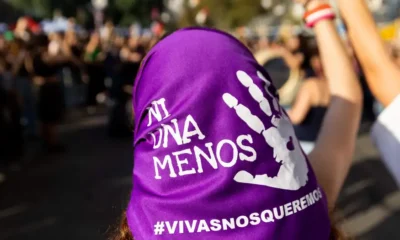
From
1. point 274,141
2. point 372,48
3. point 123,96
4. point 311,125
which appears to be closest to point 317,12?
point 372,48

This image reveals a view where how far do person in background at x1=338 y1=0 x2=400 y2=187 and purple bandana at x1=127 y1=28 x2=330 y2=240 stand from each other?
1.38 feet

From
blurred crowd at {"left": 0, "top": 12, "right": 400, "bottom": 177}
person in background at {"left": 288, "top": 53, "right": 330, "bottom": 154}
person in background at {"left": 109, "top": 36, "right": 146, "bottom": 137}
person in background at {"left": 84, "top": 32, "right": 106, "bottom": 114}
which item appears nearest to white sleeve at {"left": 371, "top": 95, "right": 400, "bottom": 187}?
person in background at {"left": 288, "top": 53, "right": 330, "bottom": 154}

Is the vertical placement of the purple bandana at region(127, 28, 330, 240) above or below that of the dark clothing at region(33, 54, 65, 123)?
above

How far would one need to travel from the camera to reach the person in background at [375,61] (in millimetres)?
1246

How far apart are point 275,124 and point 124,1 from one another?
215 feet

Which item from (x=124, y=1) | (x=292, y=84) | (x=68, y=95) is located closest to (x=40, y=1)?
(x=124, y=1)

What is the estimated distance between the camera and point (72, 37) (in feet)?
38.0

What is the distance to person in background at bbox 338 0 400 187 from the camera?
Answer: 125 cm

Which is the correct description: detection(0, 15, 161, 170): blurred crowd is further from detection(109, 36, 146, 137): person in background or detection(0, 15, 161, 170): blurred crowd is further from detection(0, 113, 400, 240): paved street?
detection(0, 113, 400, 240): paved street

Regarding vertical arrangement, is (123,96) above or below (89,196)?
below

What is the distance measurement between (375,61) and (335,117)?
0.20 metres

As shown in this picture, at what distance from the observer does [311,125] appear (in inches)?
153

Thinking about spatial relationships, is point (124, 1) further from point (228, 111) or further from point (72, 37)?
point (228, 111)

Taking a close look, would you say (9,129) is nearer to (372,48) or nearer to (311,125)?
(311,125)
